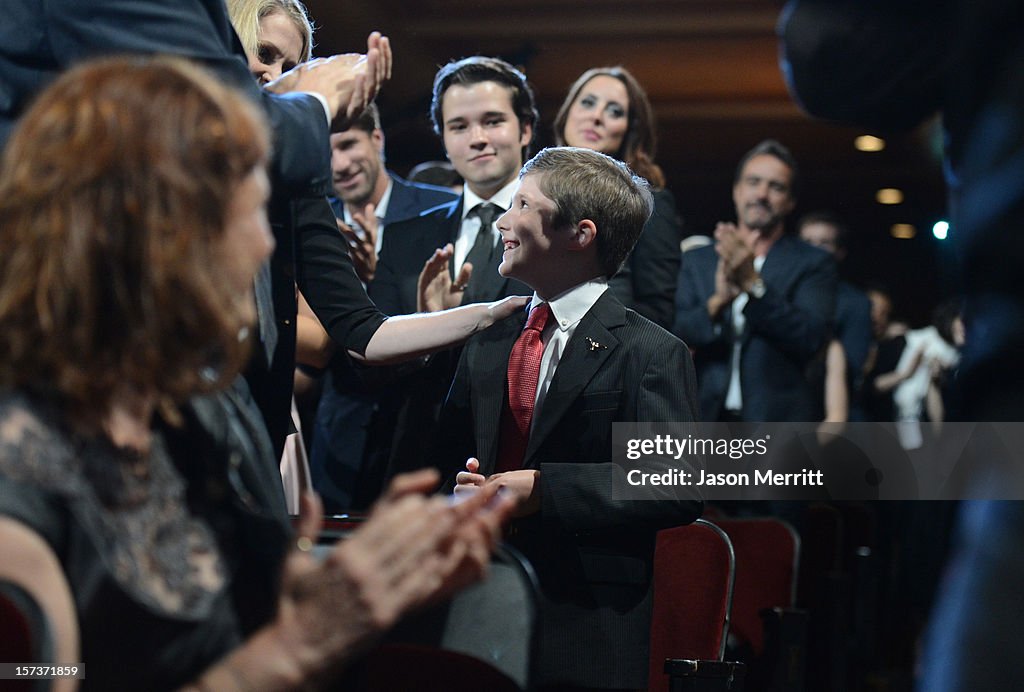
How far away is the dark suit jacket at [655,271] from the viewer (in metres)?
2.41

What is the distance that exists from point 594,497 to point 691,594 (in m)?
0.53

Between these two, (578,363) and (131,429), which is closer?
(131,429)

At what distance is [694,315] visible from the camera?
11.4ft

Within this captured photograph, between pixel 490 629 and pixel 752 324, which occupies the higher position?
pixel 752 324

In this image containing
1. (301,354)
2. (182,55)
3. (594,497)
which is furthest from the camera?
(301,354)

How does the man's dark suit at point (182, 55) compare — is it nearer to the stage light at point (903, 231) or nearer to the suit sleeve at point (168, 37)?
the suit sleeve at point (168, 37)

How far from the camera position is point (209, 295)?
86 centimetres

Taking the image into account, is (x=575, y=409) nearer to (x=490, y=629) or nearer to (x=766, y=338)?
(x=490, y=629)

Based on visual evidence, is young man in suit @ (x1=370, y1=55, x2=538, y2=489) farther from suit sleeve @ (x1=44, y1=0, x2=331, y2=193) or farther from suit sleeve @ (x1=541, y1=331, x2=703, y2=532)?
suit sleeve @ (x1=44, y1=0, x2=331, y2=193)

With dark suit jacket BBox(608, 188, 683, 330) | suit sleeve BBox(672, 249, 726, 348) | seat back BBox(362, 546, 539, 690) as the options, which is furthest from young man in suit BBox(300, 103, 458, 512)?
seat back BBox(362, 546, 539, 690)

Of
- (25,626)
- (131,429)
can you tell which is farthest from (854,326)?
(25,626)

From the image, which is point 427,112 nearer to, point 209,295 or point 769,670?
point 769,670

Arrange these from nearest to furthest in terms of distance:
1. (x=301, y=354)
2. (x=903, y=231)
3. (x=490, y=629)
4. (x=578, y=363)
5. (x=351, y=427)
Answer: (x=490, y=629)
(x=578, y=363)
(x=301, y=354)
(x=351, y=427)
(x=903, y=231)

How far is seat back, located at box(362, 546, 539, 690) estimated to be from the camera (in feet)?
3.18
